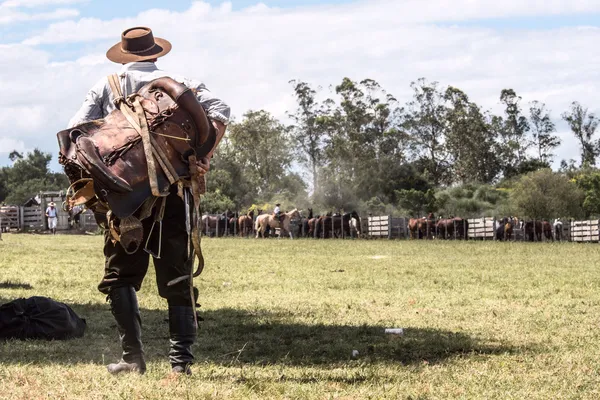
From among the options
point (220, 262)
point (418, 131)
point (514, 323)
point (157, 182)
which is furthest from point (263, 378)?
point (418, 131)

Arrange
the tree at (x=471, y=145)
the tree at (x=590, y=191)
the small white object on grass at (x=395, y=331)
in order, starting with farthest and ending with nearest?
the tree at (x=471, y=145), the tree at (x=590, y=191), the small white object on grass at (x=395, y=331)

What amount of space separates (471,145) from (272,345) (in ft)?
242

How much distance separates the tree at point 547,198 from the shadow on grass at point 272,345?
180ft

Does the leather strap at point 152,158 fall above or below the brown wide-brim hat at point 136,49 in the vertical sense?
below

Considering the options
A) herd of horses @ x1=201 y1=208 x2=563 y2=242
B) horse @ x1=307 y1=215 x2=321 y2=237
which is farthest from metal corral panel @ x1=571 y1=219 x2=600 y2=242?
horse @ x1=307 y1=215 x2=321 y2=237

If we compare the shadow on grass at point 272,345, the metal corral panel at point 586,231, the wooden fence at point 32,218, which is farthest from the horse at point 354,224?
the shadow on grass at point 272,345

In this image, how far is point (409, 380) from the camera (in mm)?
5742

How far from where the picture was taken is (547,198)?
204ft

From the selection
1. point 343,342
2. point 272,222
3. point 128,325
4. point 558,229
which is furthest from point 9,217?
point 128,325

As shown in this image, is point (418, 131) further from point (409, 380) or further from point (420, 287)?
point (409, 380)

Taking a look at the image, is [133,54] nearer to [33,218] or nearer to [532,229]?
[532,229]

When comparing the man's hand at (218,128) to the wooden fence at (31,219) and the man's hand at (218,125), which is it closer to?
the man's hand at (218,125)

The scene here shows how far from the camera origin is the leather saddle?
5.21 metres

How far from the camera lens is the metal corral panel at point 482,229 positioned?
1897 inches
